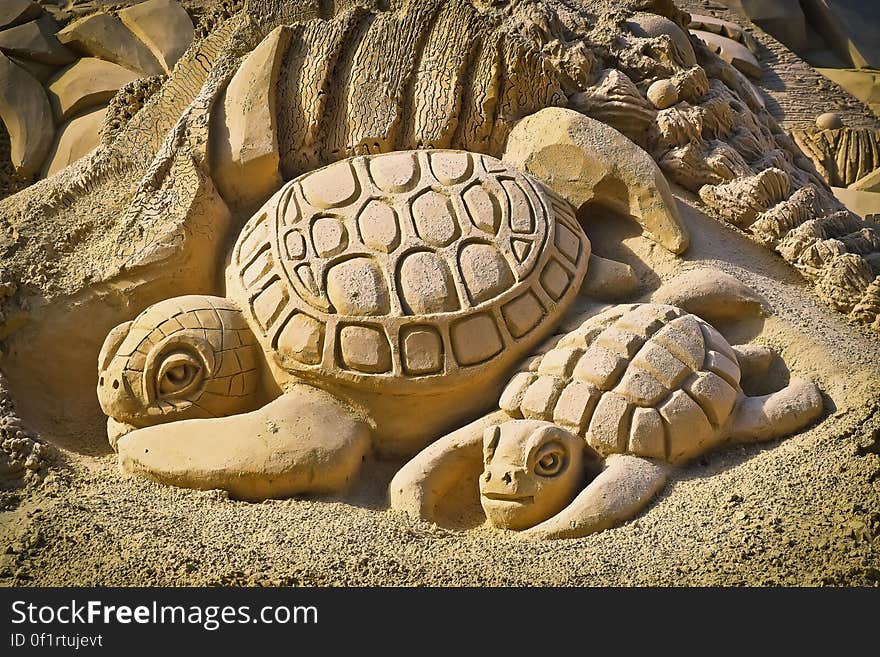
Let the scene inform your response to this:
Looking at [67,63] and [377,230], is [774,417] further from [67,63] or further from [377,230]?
[67,63]

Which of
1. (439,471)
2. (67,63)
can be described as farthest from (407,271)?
(67,63)

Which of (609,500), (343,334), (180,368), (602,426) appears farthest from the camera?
(180,368)

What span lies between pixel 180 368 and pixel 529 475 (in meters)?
0.97

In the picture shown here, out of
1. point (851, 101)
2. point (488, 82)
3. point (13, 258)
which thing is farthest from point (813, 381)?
point (851, 101)

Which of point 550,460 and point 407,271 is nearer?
point 550,460

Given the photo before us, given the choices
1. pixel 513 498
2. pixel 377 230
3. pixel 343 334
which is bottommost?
pixel 513 498

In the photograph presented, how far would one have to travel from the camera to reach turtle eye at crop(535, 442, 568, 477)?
2.45m

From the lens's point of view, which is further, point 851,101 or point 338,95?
point 851,101

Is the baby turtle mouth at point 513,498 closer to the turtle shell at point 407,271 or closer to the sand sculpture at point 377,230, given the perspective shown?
the sand sculpture at point 377,230

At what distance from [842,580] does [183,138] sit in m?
2.25

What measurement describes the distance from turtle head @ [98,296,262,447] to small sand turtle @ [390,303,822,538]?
0.53 meters

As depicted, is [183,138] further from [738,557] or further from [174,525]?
[738,557]

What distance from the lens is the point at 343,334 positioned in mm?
2635

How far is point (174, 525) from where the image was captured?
7.85ft
